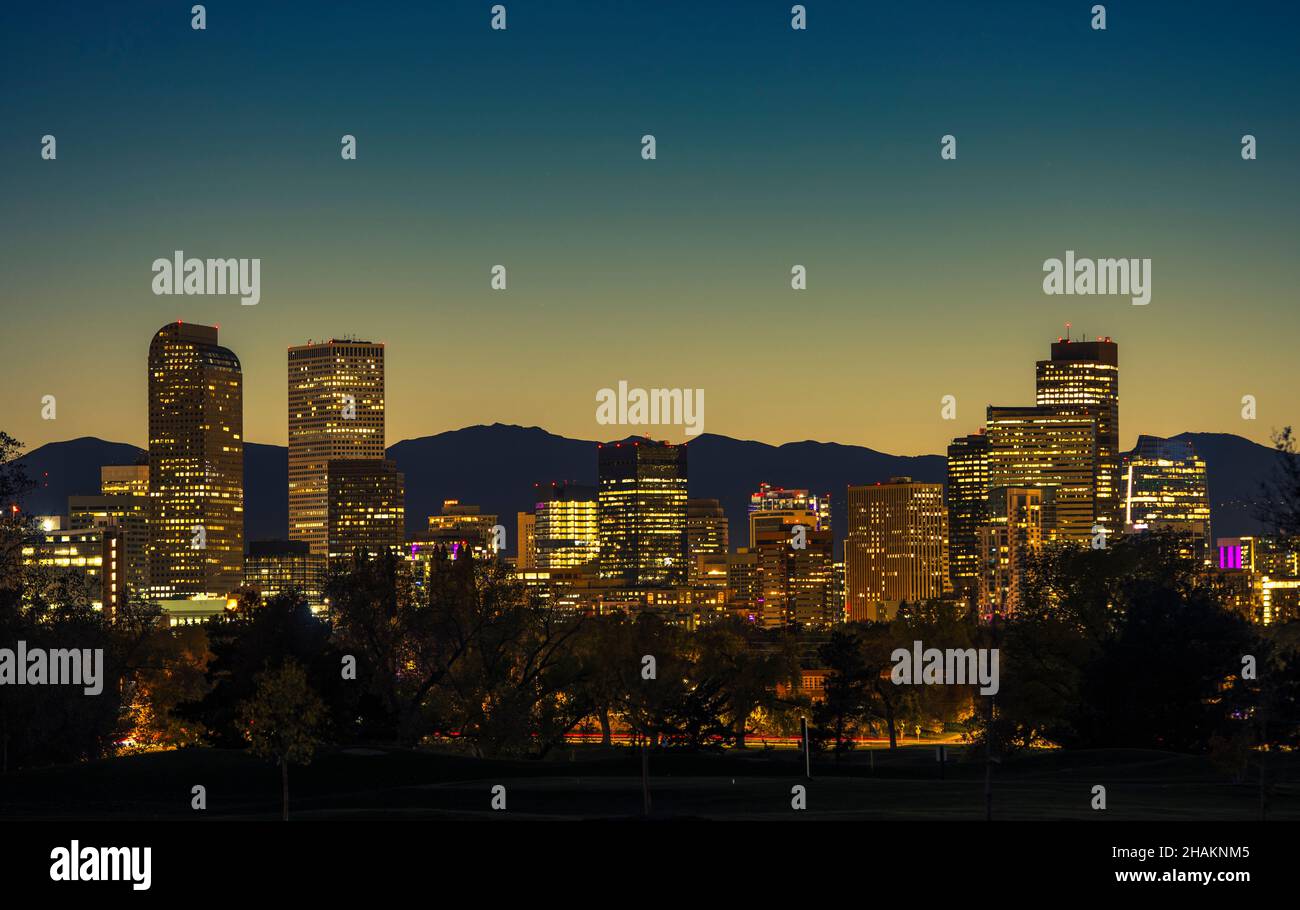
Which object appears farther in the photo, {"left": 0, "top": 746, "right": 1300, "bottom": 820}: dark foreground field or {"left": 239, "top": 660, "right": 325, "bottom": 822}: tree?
{"left": 239, "top": 660, "right": 325, "bottom": 822}: tree

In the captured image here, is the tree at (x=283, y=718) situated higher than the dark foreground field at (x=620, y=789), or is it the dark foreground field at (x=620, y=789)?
the tree at (x=283, y=718)

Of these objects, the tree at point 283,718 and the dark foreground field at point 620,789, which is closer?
the dark foreground field at point 620,789

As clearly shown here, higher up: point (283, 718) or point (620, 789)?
point (283, 718)

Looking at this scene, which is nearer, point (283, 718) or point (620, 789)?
point (283, 718)

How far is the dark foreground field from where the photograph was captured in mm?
43969

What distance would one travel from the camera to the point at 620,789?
179 feet

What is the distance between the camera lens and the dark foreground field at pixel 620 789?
44.0 meters
